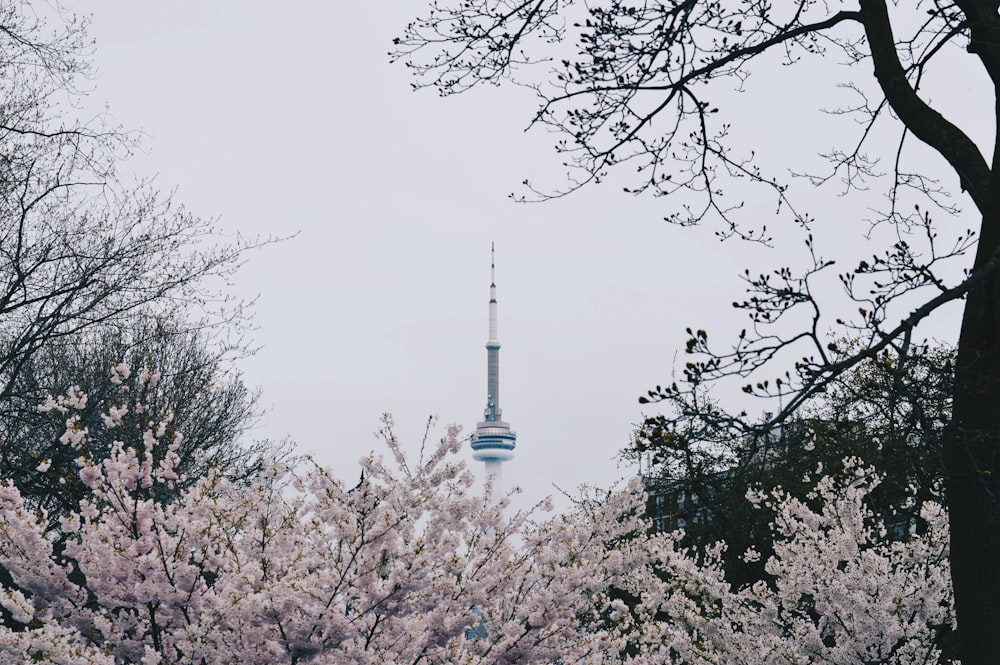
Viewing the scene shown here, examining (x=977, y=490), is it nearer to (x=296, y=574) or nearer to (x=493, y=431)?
(x=296, y=574)

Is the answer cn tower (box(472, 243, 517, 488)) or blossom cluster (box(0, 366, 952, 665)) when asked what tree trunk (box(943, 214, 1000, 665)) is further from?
cn tower (box(472, 243, 517, 488))

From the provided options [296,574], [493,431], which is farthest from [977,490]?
[493,431]

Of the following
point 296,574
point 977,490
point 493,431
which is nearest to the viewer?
point 977,490

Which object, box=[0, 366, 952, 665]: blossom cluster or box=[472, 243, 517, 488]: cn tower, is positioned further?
box=[472, 243, 517, 488]: cn tower

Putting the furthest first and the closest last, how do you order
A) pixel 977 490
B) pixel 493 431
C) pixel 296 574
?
pixel 493 431, pixel 296 574, pixel 977 490

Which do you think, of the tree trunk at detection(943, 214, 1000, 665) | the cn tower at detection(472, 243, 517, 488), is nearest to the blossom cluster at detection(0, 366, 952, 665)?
the tree trunk at detection(943, 214, 1000, 665)

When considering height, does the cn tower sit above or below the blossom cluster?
above

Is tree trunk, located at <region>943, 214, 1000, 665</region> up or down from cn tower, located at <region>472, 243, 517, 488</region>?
down

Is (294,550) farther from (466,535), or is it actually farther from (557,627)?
(557,627)

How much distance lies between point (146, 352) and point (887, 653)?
16.0 m

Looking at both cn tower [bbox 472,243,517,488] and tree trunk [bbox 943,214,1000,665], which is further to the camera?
cn tower [bbox 472,243,517,488]

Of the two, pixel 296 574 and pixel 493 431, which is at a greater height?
pixel 493 431

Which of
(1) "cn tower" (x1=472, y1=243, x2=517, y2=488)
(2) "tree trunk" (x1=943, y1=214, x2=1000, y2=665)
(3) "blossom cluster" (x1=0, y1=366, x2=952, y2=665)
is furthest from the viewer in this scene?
(1) "cn tower" (x1=472, y1=243, x2=517, y2=488)

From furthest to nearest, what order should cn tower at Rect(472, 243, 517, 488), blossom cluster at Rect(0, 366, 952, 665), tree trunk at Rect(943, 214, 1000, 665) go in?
cn tower at Rect(472, 243, 517, 488), blossom cluster at Rect(0, 366, 952, 665), tree trunk at Rect(943, 214, 1000, 665)
